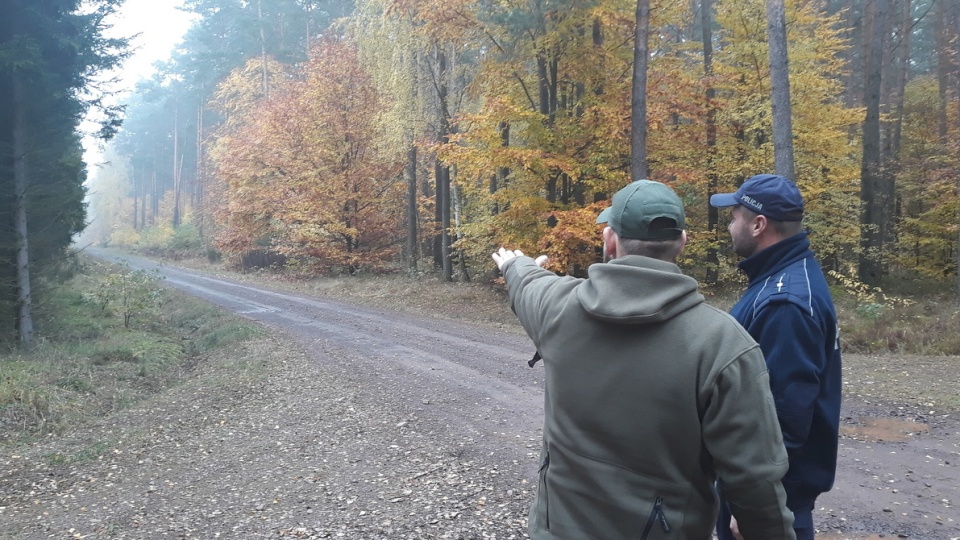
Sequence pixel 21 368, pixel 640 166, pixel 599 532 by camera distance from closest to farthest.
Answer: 1. pixel 599 532
2. pixel 21 368
3. pixel 640 166

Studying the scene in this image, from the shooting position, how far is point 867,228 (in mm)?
15391

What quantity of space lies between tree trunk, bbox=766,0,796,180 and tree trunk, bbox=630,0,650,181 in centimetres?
286

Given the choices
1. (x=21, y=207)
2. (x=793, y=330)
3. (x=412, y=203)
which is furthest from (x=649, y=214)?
(x=412, y=203)

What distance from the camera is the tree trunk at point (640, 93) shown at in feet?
40.0

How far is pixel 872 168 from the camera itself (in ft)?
50.0

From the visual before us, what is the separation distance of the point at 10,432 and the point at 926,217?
21.9 metres

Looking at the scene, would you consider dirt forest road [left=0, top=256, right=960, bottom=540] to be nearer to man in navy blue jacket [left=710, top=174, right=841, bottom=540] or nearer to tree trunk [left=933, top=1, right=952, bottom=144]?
man in navy blue jacket [left=710, top=174, right=841, bottom=540]

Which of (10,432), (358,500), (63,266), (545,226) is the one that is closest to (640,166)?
(545,226)

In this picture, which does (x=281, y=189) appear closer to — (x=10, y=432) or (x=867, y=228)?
(x=10, y=432)

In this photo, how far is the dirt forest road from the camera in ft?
14.7

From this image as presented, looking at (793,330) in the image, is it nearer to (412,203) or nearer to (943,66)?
(412,203)

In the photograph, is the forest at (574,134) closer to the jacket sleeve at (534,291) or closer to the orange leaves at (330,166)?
the orange leaves at (330,166)

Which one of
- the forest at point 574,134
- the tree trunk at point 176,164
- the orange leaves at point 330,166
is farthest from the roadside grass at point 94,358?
the tree trunk at point 176,164

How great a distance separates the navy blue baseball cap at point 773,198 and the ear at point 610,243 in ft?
2.61
